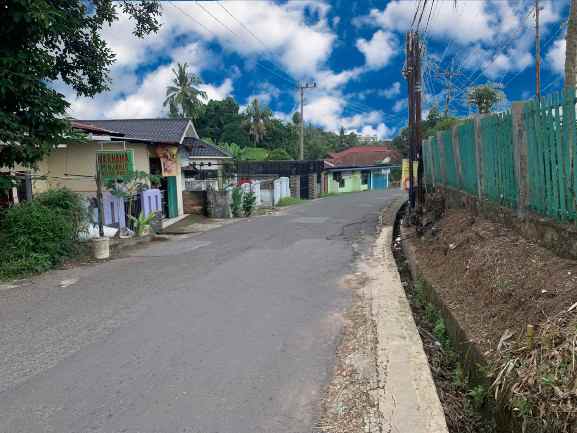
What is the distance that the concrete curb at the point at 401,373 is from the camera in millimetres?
3445

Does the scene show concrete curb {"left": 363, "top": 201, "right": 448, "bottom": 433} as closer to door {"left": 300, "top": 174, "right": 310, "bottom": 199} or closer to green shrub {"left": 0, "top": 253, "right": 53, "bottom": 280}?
green shrub {"left": 0, "top": 253, "right": 53, "bottom": 280}

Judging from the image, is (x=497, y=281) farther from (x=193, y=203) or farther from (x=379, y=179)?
(x=379, y=179)

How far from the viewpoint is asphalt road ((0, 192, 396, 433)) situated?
3.62 m

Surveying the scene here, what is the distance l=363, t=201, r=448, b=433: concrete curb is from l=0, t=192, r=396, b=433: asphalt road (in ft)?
1.71

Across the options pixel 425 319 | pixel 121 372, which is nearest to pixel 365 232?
pixel 425 319

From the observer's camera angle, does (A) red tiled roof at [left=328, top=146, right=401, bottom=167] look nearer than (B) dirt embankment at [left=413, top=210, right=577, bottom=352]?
No

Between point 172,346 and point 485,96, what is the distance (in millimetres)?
31763

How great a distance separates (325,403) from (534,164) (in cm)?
378

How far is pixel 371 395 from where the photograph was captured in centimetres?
388

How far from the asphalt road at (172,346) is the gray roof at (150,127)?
33.3 ft

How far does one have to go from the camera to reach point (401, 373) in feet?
13.9

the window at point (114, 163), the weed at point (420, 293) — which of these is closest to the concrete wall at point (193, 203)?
the window at point (114, 163)

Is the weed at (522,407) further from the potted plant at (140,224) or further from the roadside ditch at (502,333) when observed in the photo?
the potted plant at (140,224)

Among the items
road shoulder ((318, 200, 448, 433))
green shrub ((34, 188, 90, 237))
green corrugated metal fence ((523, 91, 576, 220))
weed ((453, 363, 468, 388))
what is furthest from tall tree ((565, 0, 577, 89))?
green shrub ((34, 188, 90, 237))
